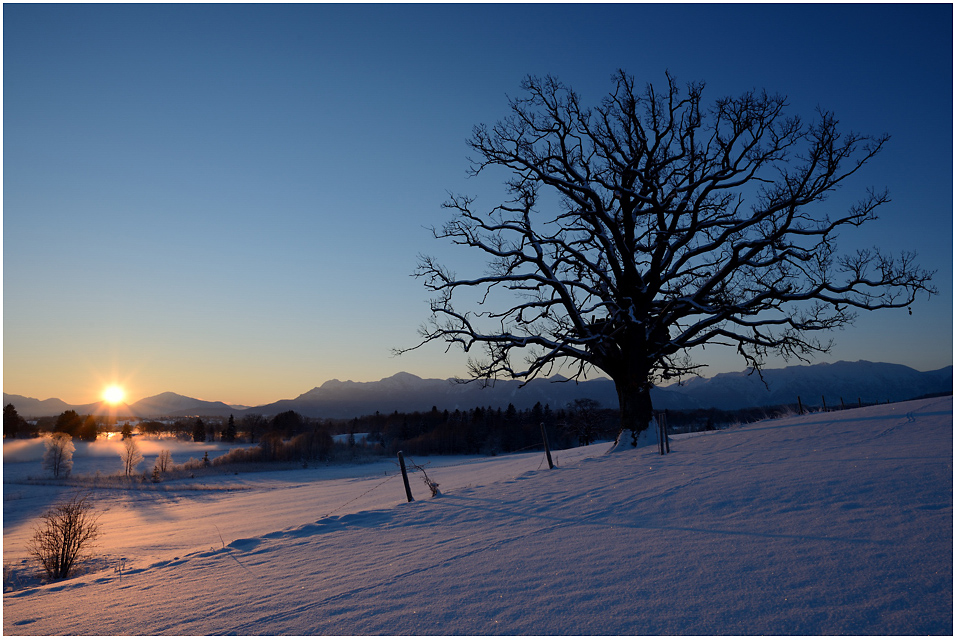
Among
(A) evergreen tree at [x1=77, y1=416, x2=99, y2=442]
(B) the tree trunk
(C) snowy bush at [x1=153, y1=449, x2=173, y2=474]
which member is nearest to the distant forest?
(A) evergreen tree at [x1=77, y1=416, x2=99, y2=442]

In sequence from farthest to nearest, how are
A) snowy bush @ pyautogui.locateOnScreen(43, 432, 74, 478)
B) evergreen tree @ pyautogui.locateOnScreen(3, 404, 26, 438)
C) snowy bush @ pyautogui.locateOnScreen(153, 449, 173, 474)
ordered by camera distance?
evergreen tree @ pyautogui.locateOnScreen(3, 404, 26, 438), snowy bush @ pyautogui.locateOnScreen(153, 449, 173, 474), snowy bush @ pyautogui.locateOnScreen(43, 432, 74, 478)

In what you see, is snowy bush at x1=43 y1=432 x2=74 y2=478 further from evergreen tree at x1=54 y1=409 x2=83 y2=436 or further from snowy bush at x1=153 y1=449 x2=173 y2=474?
evergreen tree at x1=54 y1=409 x2=83 y2=436

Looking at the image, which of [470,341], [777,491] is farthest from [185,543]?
[777,491]

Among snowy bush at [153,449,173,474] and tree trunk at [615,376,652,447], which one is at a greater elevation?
tree trunk at [615,376,652,447]

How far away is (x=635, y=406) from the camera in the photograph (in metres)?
17.1

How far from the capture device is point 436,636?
14.8ft

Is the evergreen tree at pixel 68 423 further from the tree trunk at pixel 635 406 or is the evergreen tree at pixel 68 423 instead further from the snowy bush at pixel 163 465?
the tree trunk at pixel 635 406

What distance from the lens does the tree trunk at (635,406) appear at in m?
17.1

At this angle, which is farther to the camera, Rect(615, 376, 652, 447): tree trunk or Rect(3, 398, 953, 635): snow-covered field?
Rect(615, 376, 652, 447): tree trunk

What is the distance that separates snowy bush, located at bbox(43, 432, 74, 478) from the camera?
4912 centimetres

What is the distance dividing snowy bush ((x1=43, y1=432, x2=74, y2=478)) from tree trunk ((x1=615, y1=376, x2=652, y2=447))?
57.2 m

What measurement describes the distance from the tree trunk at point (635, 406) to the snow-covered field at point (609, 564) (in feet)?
16.3

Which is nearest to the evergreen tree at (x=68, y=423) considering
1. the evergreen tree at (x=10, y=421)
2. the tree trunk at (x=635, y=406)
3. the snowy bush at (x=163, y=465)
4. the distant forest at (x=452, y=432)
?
the distant forest at (x=452, y=432)

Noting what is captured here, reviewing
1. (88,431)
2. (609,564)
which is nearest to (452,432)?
(88,431)
